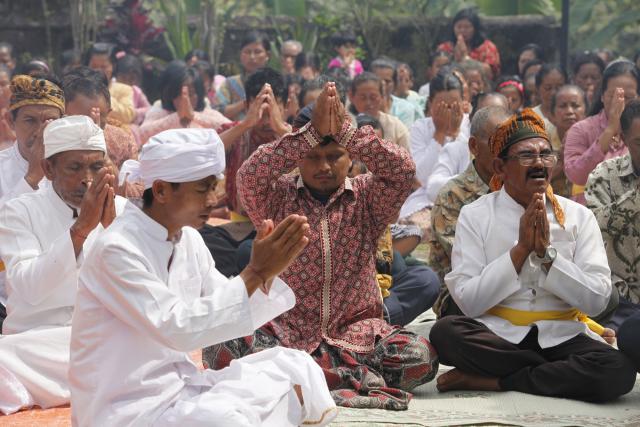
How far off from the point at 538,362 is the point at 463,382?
38cm

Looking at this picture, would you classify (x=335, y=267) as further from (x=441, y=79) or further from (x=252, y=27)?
(x=252, y=27)

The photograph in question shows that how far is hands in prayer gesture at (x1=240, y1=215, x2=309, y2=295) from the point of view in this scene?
405 centimetres

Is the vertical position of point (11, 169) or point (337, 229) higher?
point (337, 229)

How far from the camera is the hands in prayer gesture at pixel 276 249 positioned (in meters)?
4.05

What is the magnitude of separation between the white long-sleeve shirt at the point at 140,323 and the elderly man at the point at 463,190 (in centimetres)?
257

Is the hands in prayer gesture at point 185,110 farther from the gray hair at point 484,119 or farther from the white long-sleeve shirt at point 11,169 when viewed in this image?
the gray hair at point 484,119

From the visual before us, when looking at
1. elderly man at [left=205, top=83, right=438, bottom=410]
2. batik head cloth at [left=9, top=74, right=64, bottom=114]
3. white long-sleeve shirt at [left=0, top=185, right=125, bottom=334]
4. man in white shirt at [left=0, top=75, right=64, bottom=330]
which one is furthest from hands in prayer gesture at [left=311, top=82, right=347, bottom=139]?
batik head cloth at [left=9, top=74, right=64, bottom=114]

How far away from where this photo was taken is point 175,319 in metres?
4.05

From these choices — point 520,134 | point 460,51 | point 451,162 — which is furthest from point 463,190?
point 460,51

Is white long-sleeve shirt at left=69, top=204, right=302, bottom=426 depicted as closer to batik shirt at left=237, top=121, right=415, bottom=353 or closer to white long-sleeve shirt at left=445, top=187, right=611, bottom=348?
batik shirt at left=237, top=121, right=415, bottom=353

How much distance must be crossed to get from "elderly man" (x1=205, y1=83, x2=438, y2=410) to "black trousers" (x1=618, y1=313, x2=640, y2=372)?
0.93m

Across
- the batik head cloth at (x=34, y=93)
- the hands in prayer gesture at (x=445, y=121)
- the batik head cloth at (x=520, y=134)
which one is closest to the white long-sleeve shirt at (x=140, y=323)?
the batik head cloth at (x=520, y=134)

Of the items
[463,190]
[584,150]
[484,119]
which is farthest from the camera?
[584,150]

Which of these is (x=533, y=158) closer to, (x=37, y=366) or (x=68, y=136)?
(x=68, y=136)
